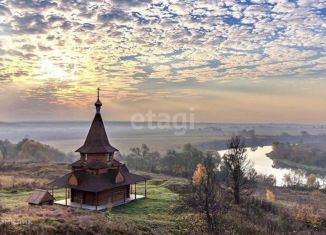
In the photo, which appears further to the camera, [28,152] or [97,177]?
[28,152]

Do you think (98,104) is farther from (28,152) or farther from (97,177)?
(28,152)

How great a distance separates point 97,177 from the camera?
32281 millimetres

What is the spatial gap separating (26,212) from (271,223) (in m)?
22.1

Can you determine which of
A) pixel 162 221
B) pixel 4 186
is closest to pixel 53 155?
pixel 4 186

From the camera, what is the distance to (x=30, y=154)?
368 feet

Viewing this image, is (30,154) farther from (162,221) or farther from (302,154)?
(302,154)

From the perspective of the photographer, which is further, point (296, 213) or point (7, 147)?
point (7, 147)

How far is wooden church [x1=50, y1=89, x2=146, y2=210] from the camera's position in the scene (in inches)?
1251

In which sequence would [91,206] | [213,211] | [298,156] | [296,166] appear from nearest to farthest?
[213,211] < [91,206] < [296,166] < [298,156]


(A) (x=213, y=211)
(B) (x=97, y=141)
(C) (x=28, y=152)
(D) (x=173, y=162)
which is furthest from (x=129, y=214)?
(C) (x=28, y=152)

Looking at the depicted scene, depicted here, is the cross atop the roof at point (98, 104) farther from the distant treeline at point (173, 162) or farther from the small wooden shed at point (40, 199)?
the distant treeline at point (173, 162)

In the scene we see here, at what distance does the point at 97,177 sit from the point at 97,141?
3.72 metres

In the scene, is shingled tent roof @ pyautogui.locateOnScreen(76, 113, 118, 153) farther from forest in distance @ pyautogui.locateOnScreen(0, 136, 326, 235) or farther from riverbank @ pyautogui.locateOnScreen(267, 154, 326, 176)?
riverbank @ pyautogui.locateOnScreen(267, 154, 326, 176)

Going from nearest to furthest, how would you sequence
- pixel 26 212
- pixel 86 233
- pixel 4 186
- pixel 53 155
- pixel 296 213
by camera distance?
pixel 86 233 → pixel 26 212 → pixel 296 213 → pixel 4 186 → pixel 53 155
